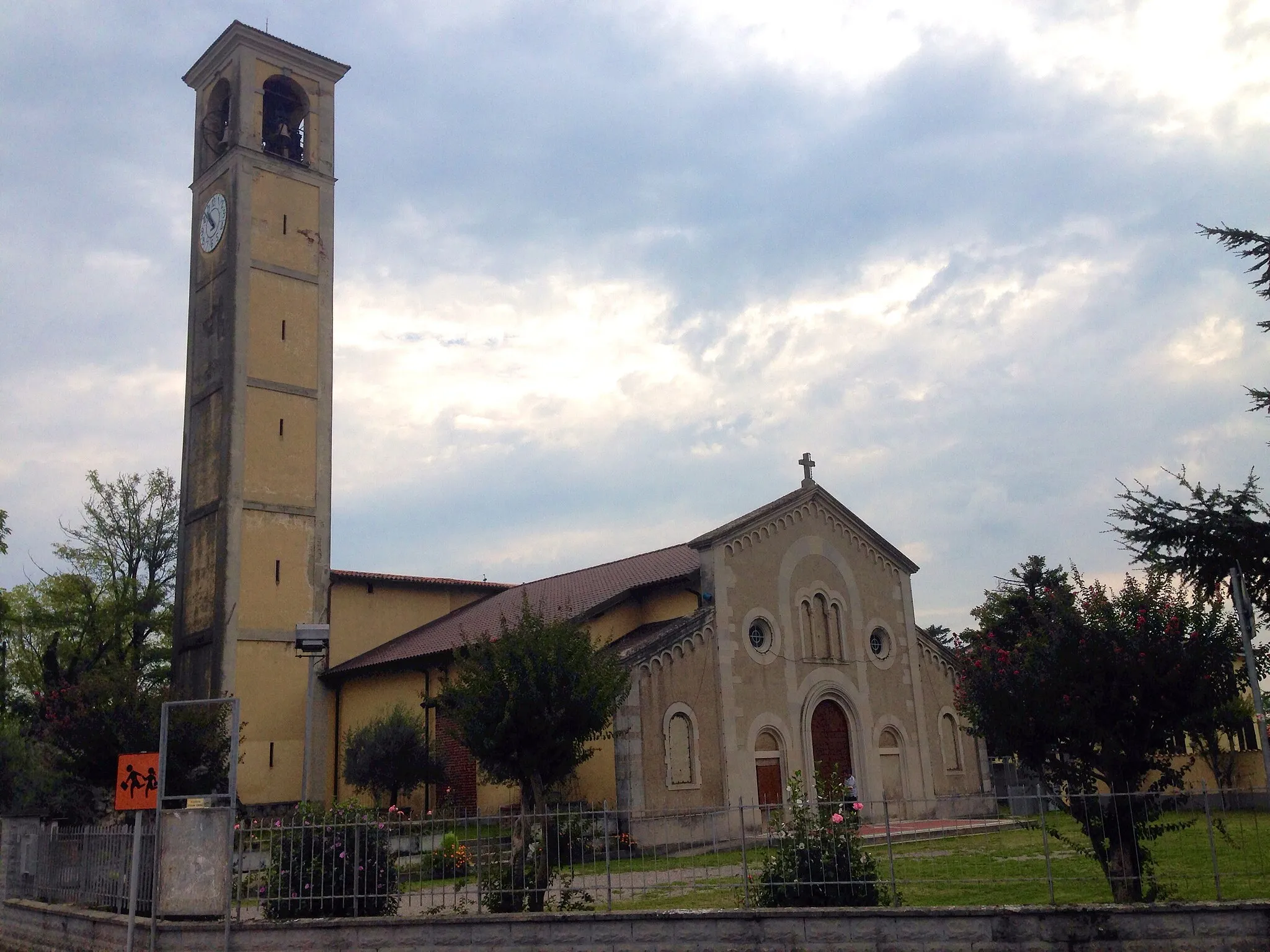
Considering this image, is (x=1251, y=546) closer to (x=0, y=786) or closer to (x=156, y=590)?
(x=0, y=786)

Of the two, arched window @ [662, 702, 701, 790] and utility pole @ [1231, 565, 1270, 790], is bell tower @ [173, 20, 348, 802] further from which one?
utility pole @ [1231, 565, 1270, 790]

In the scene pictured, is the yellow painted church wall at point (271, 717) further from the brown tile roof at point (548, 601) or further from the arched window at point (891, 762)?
the arched window at point (891, 762)

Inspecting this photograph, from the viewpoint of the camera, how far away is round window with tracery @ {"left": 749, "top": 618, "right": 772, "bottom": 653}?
2852 cm

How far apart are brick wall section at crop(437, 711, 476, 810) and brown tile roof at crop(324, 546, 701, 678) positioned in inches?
96.7

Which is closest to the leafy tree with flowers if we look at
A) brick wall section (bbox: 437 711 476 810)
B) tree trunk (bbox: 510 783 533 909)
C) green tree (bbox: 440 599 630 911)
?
tree trunk (bbox: 510 783 533 909)

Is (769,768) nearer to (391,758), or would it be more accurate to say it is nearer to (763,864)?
(391,758)

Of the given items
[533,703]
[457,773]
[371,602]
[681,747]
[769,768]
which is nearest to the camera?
[533,703]

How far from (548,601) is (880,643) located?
10281mm

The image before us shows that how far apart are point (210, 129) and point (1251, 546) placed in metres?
36.6

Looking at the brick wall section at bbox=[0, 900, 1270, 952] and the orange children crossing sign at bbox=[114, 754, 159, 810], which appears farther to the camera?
the orange children crossing sign at bbox=[114, 754, 159, 810]

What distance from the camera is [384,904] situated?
1433 cm

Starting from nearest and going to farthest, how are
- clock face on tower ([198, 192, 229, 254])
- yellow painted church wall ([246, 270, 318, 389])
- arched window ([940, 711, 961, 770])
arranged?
arched window ([940, 711, 961, 770]) < yellow painted church wall ([246, 270, 318, 389]) < clock face on tower ([198, 192, 229, 254])

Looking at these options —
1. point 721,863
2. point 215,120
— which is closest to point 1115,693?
point 721,863

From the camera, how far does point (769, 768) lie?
1097 inches
